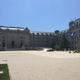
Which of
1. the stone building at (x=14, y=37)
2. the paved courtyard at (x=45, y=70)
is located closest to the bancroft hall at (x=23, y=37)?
the stone building at (x=14, y=37)

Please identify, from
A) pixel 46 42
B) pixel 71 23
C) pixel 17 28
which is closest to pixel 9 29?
pixel 17 28

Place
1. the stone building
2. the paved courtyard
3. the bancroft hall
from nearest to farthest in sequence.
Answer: the paved courtyard, the bancroft hall, the stone building

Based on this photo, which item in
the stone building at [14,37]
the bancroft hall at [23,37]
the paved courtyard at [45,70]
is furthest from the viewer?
the stone building at [14,37]

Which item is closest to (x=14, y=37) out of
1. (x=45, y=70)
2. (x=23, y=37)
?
(x=23, y=37)

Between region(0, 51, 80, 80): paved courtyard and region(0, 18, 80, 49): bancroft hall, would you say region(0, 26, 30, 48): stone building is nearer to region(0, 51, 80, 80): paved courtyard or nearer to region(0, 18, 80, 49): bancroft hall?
region(0, 18, 80, 49): bancroft hall

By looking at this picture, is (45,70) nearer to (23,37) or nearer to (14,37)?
(14,37)

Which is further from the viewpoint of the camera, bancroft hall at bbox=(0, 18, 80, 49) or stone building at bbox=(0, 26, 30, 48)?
stone building at bbox=(0, 26, 30, 48)

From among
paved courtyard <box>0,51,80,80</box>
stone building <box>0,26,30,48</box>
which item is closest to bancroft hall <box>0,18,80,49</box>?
stone building <box>0,26,30,48</box>

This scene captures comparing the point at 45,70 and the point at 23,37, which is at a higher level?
the point at 23,37

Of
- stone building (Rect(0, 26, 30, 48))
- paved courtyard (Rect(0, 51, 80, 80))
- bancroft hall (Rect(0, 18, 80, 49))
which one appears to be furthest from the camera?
stone building (Rect(0, 26, 30, 48))

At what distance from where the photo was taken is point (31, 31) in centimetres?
11144

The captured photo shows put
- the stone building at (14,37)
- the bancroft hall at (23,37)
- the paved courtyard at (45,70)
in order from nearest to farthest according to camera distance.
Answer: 1. the paved courtyard at (45,70)
2. the bancroft hall at (23,37)
3. the stone building at (14,37)

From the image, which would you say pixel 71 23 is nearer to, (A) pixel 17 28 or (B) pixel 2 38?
(A) pixel 17 28

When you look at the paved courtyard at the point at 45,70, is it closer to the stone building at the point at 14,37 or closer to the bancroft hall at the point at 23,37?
the bancroft hall at the point at 23,37
